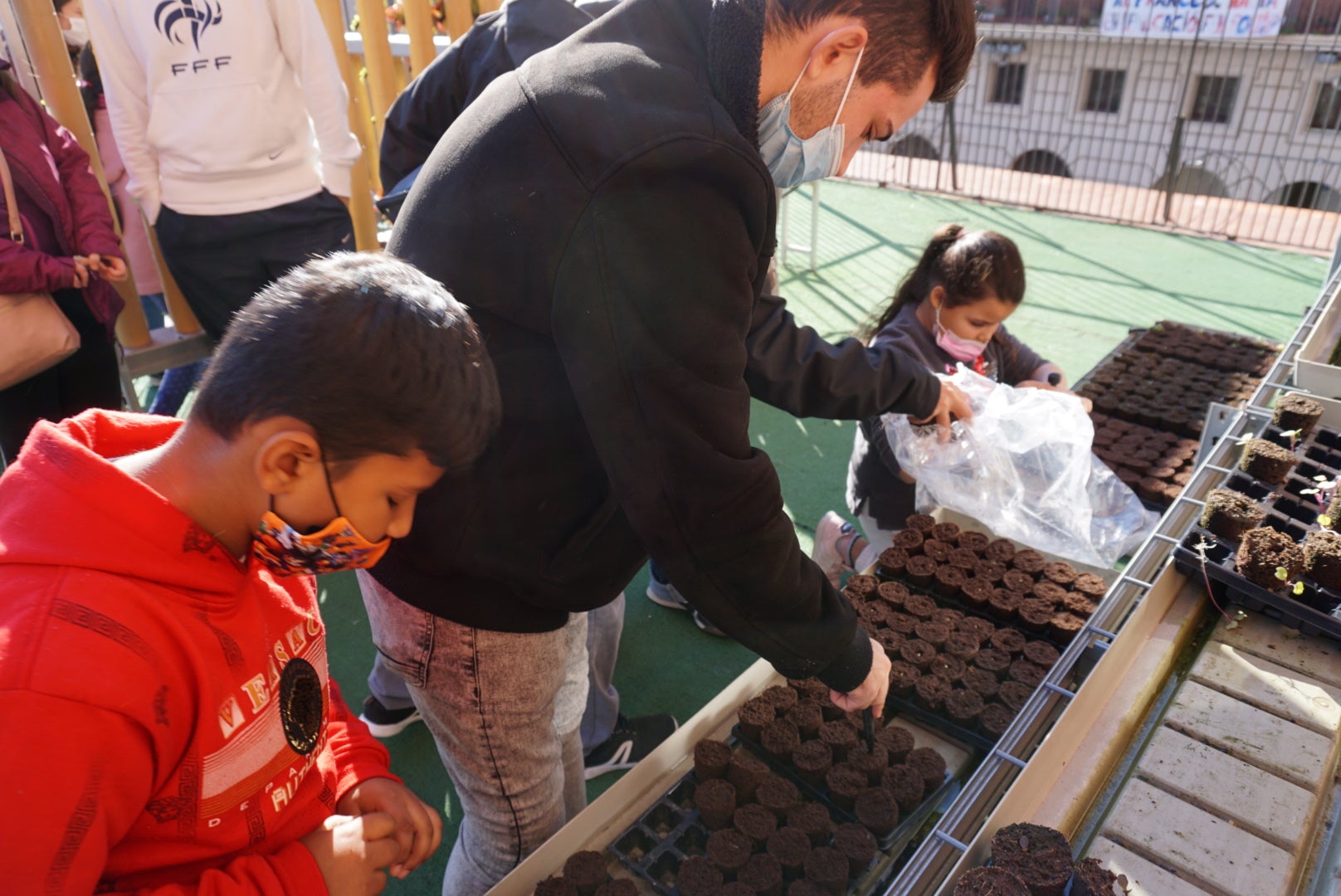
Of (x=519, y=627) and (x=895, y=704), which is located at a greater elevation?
(x=519, y=627)

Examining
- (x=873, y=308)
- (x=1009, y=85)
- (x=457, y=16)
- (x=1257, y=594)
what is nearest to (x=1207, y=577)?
(x=1257, y=594)

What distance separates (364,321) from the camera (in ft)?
3.08

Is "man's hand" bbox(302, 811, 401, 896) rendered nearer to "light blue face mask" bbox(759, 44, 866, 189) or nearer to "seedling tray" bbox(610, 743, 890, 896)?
"seedling tray" bbox(610, 743, 890, 896)

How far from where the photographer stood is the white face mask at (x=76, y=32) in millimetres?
3625

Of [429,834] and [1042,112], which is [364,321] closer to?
[429,834]

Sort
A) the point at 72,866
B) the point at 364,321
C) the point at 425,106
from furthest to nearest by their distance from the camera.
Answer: the point at 425,106
the point at 364,321
the point at 72,866

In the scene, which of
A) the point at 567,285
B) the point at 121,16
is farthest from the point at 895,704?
the point at 121,16

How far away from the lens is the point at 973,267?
97.1 inches

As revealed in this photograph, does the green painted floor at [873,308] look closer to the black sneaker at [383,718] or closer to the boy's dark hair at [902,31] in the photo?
the black sneaker at [383,718]

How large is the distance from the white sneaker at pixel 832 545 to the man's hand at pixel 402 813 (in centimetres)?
189

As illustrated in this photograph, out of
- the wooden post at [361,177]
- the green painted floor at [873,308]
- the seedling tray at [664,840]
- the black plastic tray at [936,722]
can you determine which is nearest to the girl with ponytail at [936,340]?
the green painted floor at [873,308]

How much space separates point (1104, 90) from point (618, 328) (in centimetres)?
2067

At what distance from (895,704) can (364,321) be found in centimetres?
149

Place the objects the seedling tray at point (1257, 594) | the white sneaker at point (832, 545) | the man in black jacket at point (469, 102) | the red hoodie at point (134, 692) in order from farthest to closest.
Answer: the white sneaker at point (832, 545) < the man in black jacket at point (469, 102) < the seedling tray at point (1257, 594) < the red hoodie at point (134, 692)
